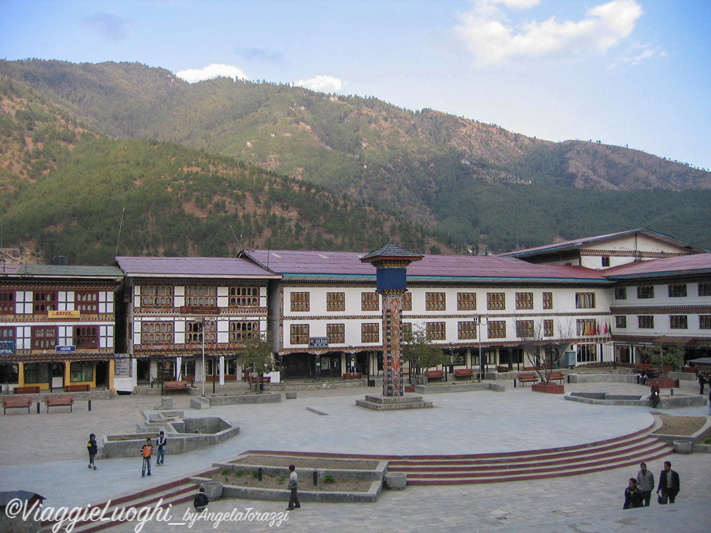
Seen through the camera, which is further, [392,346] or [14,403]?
[392,346]

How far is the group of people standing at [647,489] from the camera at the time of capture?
1541 centimetres

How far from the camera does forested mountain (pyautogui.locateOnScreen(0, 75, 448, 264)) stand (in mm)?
86062

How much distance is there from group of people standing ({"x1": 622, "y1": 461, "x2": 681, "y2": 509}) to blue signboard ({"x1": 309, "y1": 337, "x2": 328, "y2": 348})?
30.6 metres

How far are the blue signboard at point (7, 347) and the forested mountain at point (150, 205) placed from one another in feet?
128

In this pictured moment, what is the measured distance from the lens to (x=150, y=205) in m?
91.9

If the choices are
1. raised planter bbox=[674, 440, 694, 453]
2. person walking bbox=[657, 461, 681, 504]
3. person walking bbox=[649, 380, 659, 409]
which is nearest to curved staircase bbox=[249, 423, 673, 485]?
raised planter bbox=[674, 440, 694, 453]

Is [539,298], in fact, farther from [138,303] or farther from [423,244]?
[423,244]

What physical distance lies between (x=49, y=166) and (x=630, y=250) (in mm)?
91011

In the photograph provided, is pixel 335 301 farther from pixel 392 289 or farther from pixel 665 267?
pixel 665 267

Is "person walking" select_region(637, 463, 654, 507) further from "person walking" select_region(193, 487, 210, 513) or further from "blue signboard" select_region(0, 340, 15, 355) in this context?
"blue signboard" select_region(0, 340, 15, 355)

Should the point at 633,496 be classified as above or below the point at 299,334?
below

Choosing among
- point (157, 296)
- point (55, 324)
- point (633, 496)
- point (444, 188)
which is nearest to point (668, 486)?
point (633, 496)

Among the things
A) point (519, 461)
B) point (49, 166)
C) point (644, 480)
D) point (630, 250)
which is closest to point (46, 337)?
point (519, 461)

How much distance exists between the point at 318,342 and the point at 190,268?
32.5 ft
